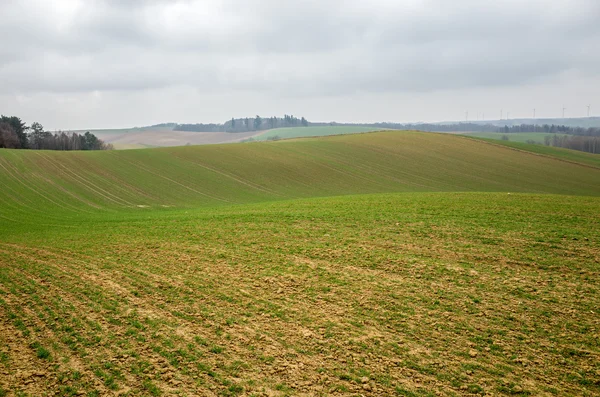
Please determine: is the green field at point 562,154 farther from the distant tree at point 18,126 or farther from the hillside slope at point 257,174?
the distant tree at point 18,126

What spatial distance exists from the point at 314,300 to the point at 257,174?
40143 millimetres

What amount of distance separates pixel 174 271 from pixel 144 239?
579 cm

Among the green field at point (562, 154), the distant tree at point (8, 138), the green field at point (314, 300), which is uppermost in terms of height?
the distant tree at point (8, 138)

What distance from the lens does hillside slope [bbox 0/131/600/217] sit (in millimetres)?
38875

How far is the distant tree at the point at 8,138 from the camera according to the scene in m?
75.7

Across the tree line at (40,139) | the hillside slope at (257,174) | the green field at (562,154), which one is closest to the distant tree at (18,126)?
the tree line at (40,139)

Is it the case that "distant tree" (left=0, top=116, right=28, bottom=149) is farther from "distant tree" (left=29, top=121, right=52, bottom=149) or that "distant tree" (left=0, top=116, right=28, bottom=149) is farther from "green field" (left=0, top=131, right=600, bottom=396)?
"green field" (left=0, top=131, right=600, bottom=396)

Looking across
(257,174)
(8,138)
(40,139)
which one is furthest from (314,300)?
(40,139)

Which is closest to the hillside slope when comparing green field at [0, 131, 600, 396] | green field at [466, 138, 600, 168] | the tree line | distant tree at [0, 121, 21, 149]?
green field at [466, 138, 600, 168]

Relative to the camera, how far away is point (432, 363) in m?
7.91

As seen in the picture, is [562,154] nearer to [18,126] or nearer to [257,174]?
[257,174]

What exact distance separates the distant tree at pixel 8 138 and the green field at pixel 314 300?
62294 millimetres

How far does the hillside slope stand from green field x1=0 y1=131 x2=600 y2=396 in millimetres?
13259

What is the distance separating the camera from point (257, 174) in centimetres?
5025
